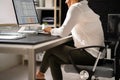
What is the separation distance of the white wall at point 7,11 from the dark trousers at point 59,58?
0.53m

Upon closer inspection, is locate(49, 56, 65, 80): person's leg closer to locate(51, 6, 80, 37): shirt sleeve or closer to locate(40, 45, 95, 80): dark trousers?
locate(40, 45, 95, 80): dark trousers

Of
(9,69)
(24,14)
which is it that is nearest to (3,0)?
(24,14)

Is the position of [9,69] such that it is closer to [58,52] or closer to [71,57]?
[58,52]

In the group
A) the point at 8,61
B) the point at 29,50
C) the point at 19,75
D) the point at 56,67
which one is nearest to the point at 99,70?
the point at 56,67

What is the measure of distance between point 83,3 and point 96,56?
0.57 metres

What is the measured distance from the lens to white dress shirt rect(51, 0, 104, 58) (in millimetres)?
2309

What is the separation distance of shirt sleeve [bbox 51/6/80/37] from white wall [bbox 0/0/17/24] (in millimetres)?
451

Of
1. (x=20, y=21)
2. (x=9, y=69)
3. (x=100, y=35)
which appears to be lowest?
(x=9, y=69)

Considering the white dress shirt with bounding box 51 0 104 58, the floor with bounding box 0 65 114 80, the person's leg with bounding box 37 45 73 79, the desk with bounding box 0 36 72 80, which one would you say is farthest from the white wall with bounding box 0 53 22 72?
the desk with bounding box 0 36 72 80

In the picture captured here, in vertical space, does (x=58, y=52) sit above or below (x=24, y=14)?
below

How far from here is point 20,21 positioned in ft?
7.93

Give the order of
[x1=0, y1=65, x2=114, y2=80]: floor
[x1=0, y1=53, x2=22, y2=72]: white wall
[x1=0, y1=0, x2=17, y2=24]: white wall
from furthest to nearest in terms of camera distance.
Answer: [x1=0, y1=53, x2=22, y2=72]: white wall
[x1=0, y1=65, x2=114, y2=80]: floor
[x1=0, y1=0, x2=17, y2=24]: white wall

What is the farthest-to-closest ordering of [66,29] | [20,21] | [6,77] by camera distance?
1. [6,77]
2. [20,21]
3. [66,29]

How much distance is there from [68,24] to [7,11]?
2.12ft
